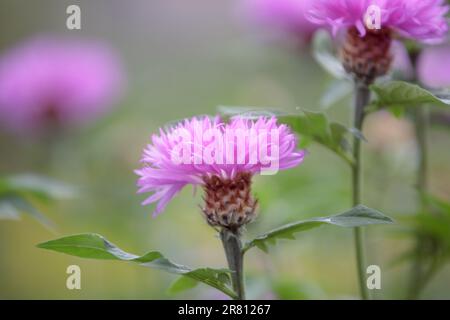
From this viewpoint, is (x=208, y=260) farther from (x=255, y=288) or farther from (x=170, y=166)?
(x=170, y=166)

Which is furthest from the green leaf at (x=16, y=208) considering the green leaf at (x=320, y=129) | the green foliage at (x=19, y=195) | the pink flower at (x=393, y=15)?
the pink flower at (x=393, y=15)

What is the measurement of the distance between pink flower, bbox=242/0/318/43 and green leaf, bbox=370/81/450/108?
3.11ft

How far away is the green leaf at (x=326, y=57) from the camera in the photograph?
1.08 m

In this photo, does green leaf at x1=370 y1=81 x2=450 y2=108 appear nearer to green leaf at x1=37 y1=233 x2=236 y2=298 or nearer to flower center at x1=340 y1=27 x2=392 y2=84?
flower center at x1=340 y1=27 x2=392 y2=84

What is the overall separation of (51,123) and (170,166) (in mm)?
1395

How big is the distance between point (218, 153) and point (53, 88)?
1.45 m

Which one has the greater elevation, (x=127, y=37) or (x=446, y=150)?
(x=127, y=37)

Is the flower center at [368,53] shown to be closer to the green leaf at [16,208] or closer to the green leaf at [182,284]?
the green leaf at [182,284]

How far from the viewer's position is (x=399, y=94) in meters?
0.91

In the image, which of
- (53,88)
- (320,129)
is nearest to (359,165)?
(320,129)

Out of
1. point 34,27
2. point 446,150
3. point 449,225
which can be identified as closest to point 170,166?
point 449,225

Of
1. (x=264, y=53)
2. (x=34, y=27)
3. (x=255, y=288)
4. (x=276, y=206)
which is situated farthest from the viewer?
(x=34, y=27)

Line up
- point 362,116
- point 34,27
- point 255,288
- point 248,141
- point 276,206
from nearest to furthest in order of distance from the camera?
point 248,141 → point 362,116 → point 255,288 → point 276,206 → point 34,27

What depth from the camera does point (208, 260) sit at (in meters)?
2.01
